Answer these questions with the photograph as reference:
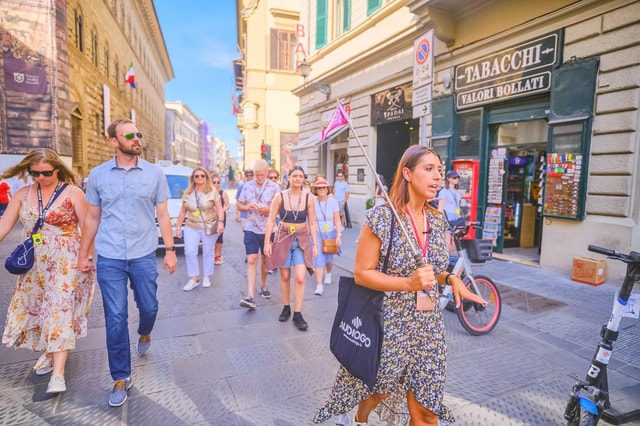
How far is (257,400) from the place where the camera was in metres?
2.99

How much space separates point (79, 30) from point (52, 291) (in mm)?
20355

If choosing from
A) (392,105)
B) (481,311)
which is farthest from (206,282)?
(392,105)

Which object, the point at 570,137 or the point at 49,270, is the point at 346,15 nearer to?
the point at 570,137

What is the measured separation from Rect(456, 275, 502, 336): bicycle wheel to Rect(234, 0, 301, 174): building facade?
884 inches

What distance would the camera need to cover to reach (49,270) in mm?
3129

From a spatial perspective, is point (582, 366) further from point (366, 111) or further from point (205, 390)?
point (366, 111)

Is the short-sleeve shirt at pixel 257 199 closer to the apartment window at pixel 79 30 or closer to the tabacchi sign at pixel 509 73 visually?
the tabacchi sign at pixel 509 73

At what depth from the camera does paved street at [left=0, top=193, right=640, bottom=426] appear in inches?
111

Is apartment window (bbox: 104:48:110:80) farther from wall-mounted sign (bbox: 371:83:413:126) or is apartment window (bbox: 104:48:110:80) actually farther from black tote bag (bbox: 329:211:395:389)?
black tote bag (bbox: 329:211:395:389)

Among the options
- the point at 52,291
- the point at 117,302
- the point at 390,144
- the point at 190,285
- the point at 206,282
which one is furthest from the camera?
the point at 390,144

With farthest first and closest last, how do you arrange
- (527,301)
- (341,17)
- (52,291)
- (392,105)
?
(341,17) → (392,105) → (527,301) → (52,291)

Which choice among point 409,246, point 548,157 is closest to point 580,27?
point 548,157

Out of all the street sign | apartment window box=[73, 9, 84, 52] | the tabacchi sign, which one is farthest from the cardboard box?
apartment window box=[73, 9, 84, 52]

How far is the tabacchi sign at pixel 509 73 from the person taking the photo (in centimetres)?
724
